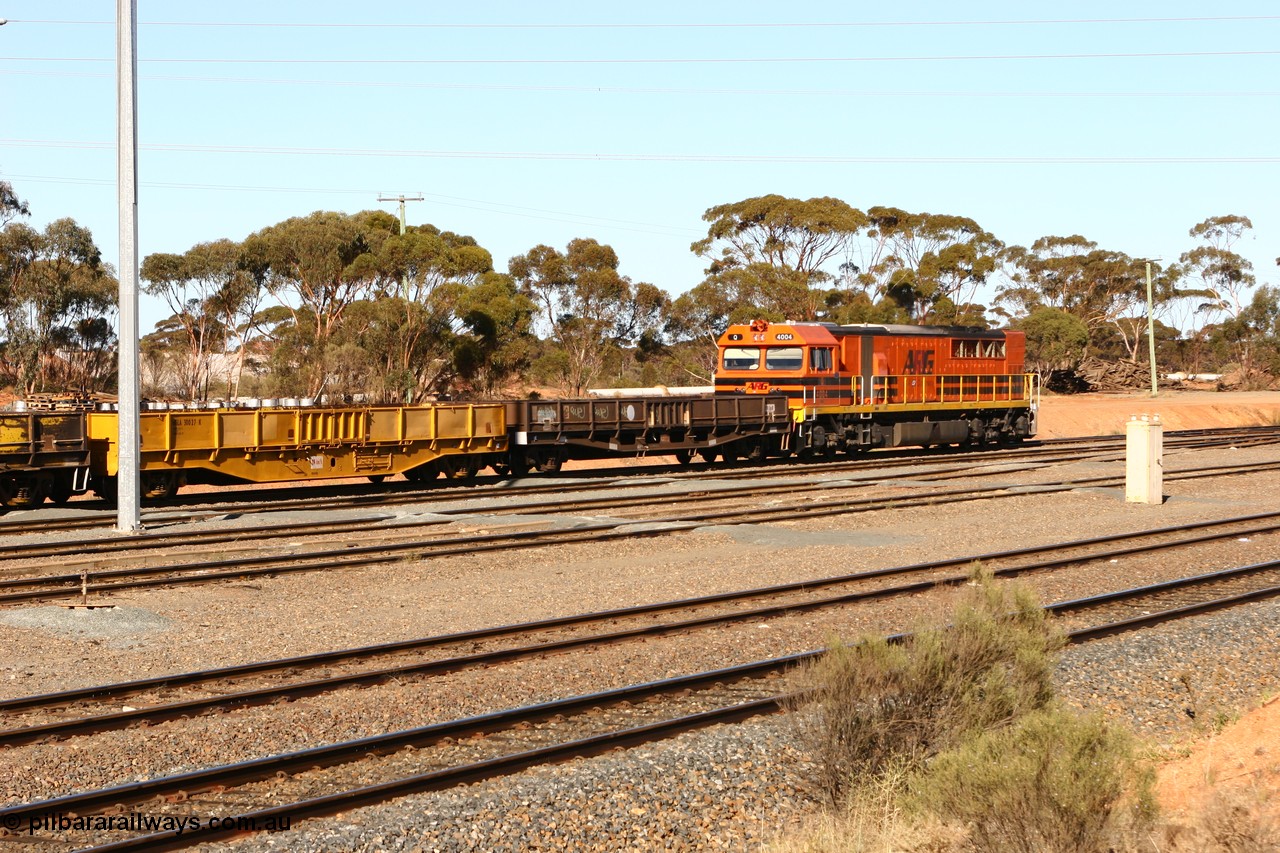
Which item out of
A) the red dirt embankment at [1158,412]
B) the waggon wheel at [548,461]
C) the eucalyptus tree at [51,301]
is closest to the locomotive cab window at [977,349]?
the waggon wheel at [548,461]

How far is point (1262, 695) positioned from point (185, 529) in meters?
14.1

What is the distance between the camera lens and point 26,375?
51875 millimetres

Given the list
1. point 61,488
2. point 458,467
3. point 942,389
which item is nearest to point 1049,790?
point 61,488

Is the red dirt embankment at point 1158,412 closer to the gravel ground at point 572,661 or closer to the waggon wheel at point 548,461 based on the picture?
the waggon wheel at point 548,461

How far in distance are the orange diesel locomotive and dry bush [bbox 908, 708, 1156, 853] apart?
23480mm

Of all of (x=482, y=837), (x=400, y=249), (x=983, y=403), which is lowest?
(x=482, y=837)

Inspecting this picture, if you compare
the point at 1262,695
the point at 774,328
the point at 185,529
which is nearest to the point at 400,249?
the point at 774,328

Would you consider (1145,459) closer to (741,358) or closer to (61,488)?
(741,358)

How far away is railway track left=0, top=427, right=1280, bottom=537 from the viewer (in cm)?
1866

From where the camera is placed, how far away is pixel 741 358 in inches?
1233

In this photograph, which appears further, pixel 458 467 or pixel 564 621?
pixel 458 467

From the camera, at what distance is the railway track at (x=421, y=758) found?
6.47 metres

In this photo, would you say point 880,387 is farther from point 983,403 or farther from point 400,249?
point 400,249

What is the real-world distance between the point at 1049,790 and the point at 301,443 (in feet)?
59.6
